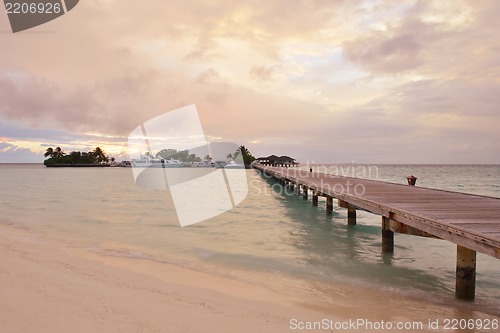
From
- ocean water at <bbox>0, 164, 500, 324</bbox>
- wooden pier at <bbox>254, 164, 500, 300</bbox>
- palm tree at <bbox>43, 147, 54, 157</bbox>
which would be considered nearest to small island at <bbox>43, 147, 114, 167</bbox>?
palm tree at <bbox>43, 147, 54, 157</bbox>

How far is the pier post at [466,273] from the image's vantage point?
515 cm

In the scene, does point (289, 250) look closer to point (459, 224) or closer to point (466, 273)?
point (466, 273)

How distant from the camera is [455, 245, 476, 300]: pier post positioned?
515 cm

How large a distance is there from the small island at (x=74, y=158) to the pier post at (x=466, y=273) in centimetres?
13830

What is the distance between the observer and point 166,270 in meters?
6.38

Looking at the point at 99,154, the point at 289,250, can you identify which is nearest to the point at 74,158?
the point at 99,154

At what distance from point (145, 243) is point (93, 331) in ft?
18.9

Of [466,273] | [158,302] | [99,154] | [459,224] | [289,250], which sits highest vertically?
[99,154]

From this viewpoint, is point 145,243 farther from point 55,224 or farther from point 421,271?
point 421,271

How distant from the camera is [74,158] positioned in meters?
129

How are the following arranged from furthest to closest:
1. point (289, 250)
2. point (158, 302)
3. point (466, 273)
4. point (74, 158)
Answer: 1. point (74, 158)
2. point (289, 250)
3. point (466, 273)
4. point (158, 302)

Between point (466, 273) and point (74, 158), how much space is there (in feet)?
462

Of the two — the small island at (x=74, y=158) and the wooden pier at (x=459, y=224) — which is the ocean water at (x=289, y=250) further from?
the small island at (x=74, y=158)

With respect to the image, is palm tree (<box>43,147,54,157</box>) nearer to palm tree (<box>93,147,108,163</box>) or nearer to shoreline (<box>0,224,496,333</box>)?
palm tree (<box>93,147,108,163</box>)
